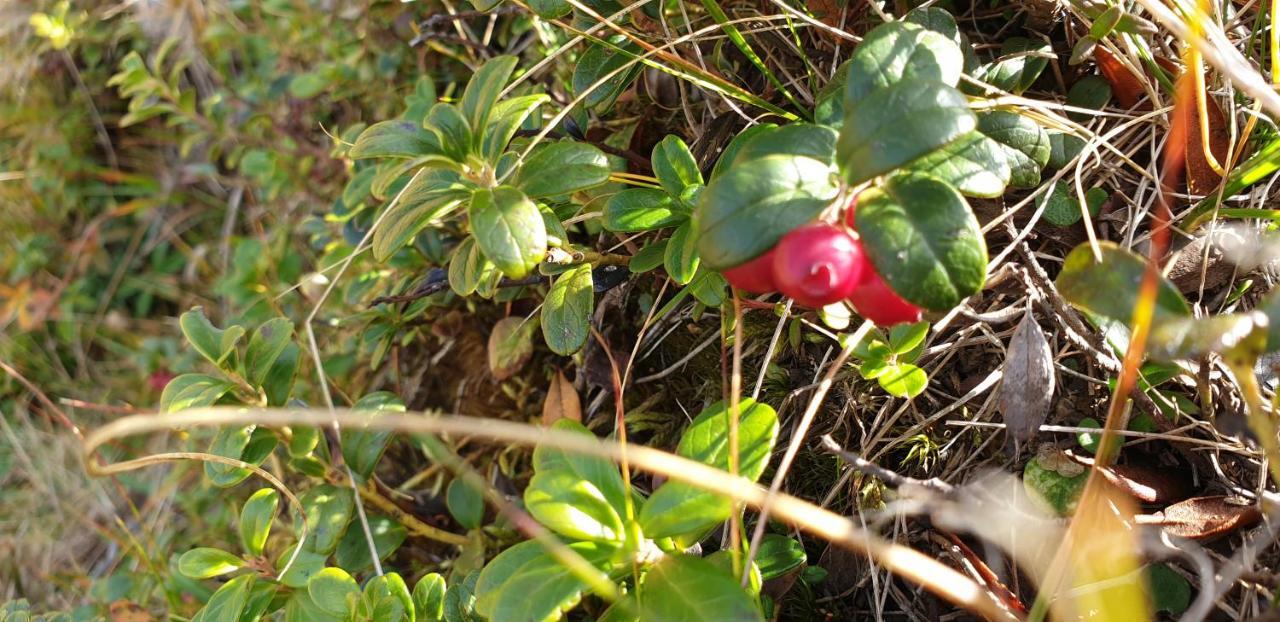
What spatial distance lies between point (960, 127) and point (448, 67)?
1.66m

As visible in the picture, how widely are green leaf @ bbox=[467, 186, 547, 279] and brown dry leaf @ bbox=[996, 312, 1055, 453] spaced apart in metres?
0.70

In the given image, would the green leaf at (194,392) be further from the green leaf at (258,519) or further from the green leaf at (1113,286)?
the green leaf at (1113,286)

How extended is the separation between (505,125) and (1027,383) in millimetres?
890

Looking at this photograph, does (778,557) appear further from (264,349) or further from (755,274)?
(264,349)

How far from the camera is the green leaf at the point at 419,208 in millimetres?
1425

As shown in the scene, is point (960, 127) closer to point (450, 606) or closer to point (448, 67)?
point (450, 606)

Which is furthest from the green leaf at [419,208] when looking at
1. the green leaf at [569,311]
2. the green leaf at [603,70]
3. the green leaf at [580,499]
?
the green leaf at [580,499]

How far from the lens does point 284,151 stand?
287 centimetres

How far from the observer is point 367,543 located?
1785 millimetres

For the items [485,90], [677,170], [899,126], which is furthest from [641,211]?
[899,126]

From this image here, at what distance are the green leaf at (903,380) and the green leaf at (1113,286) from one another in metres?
0.33

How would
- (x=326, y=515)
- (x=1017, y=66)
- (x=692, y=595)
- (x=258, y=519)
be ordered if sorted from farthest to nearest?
(x=326, y=515) → (x=258, y=519) → (x=1017, y=66) → (x=692, y=595)

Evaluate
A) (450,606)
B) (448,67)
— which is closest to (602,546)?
(450,606)

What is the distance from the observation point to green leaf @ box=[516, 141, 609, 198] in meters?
1.44
